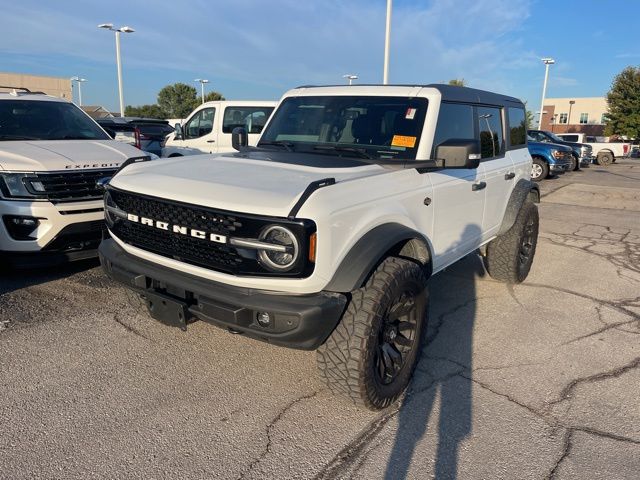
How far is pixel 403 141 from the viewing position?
3.63 m

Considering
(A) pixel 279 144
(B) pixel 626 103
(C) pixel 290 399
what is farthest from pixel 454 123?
(B) pixel 626 103

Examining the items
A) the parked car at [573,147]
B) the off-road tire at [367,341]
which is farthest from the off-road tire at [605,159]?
the off-road tire at [367,341]

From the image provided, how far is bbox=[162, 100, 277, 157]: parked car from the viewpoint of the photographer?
10.8 metres

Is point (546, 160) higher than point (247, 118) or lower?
lower

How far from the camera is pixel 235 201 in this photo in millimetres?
2615

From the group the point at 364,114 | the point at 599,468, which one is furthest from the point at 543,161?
the point at 599,468

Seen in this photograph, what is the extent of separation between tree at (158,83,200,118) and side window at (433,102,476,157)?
55.3 metres

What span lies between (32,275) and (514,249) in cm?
500

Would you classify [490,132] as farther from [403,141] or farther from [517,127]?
[403,141]

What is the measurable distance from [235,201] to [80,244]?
2.90m

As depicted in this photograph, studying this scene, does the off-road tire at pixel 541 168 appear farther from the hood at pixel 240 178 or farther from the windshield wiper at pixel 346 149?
the hood at pixel 240 178

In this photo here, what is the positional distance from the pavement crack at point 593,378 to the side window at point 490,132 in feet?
6.67

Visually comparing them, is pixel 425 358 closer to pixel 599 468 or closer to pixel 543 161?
pixel 599 468

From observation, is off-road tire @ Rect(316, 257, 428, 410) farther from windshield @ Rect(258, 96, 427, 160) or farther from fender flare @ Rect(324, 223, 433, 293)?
windshield @ Rect(258, 96, 427, 160)
